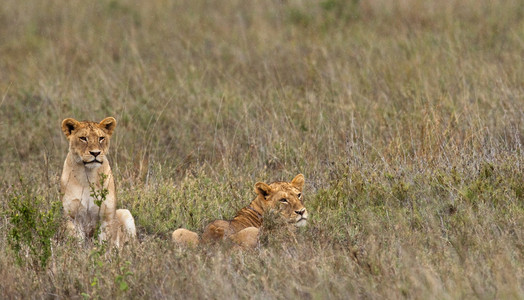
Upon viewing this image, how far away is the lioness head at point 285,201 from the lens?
7.09 metres

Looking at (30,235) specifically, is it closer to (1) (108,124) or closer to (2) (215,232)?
(2) (215,232)

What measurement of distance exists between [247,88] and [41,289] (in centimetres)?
681

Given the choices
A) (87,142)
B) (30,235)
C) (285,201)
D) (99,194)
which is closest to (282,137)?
(285,201)

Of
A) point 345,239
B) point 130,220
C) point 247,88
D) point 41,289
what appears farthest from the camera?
point 247,88

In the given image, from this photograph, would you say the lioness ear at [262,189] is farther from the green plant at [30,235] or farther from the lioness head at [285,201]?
the green plant at [30,235]

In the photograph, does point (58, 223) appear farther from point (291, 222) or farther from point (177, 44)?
point (177, 44)

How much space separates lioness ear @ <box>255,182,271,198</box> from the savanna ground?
519 mm

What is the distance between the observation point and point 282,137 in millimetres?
9867

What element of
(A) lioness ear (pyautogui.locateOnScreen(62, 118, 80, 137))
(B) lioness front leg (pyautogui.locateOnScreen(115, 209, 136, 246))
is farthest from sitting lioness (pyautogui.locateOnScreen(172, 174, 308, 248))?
(A) lioness ear (pyautogui.locateOnScreen(62, 118, 80, 137))

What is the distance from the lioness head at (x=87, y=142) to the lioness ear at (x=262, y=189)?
4.46 feet

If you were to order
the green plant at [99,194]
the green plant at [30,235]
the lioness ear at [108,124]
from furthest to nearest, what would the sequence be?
the lioness ear at [108,124], the green plant at [99,194], the green plant at [30,235]

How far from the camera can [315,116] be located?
1050 centimetres

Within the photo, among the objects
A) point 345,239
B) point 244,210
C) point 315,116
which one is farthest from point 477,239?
point 315,116

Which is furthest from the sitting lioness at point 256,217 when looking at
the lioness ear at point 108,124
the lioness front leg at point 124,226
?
the lioness ear at point 108,124
